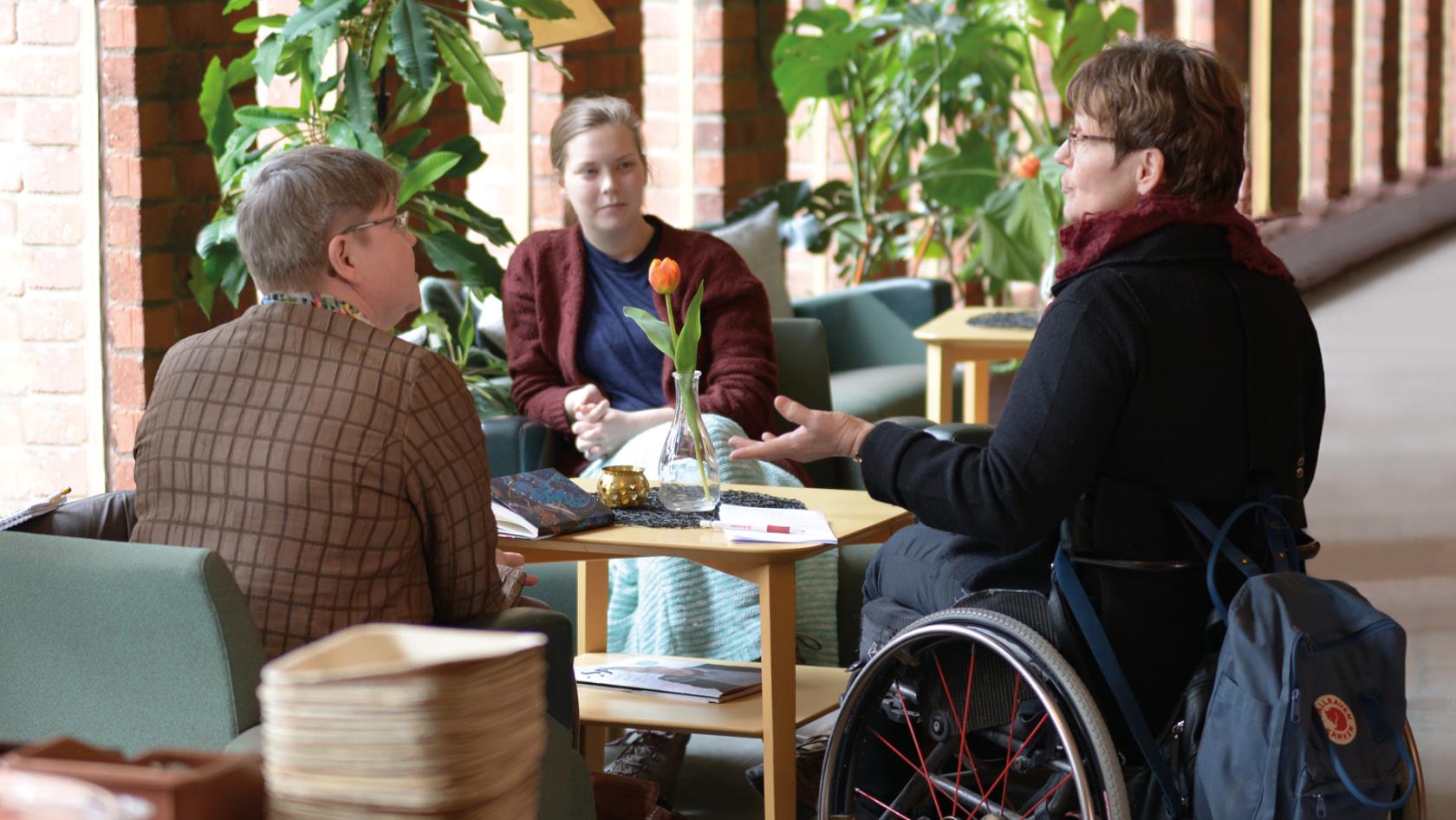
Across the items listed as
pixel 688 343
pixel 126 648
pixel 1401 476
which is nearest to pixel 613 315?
pixel 688 343

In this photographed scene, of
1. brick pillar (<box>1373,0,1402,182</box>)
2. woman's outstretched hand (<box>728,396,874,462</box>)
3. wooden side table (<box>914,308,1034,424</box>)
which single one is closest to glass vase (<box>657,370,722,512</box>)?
woman's outstretched hand (<box>728,396,874,462</box>)

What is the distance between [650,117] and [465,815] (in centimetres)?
523

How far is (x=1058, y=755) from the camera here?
223 centimetres

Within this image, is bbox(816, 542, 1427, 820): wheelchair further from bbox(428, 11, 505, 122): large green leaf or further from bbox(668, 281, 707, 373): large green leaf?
bbox(428, 11, 505, 122): large green leaf

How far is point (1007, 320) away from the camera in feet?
16.4

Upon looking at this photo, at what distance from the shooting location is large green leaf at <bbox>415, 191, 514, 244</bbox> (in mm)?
3830

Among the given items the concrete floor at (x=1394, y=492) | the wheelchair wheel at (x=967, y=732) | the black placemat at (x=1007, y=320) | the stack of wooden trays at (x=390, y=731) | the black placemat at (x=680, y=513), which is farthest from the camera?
the black placemat at (x=1007, y=320)

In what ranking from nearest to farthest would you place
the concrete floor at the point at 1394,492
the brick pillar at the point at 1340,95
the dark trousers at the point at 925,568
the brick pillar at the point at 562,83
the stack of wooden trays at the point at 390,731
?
the stack of wooden trays at the point at 390,731
the dark trousers at the point at 925,568
the concrete floor at the point at 1394,492
the brick pillar at the point at 562,83
the brick pillar at the point at 1340,95

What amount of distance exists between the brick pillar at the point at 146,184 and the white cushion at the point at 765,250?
171 centimetres

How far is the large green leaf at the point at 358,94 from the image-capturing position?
11.8 ft

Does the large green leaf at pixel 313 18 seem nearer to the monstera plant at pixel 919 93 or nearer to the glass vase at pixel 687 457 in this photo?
the glass vase at pixel 687 457

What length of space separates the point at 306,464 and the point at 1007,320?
3221 millimetres

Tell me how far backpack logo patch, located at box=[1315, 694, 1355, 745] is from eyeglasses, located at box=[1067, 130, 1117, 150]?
748mm

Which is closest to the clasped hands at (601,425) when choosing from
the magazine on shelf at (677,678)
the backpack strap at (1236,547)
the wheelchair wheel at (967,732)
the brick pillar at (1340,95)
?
the magazine on shelf at (677,678)
